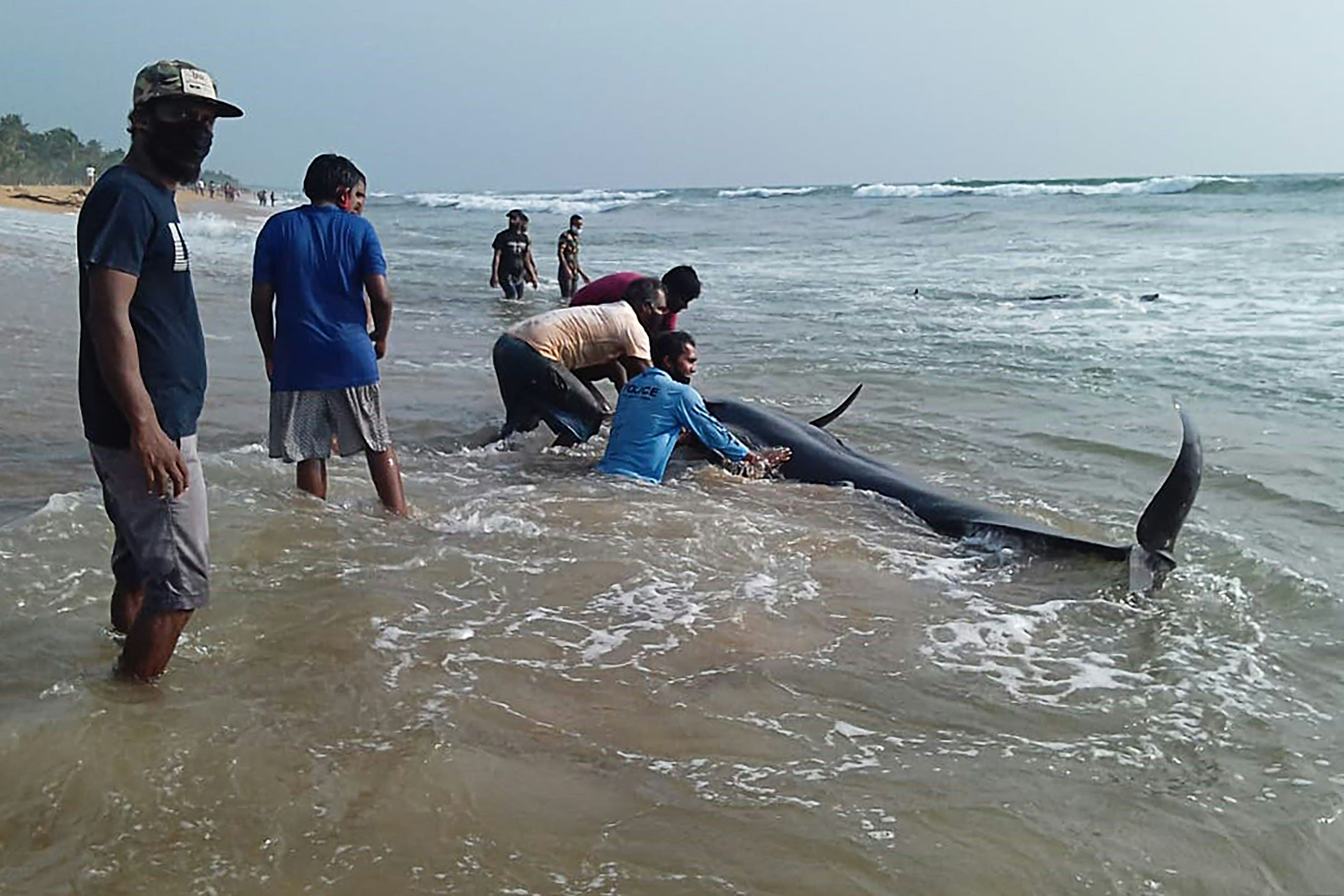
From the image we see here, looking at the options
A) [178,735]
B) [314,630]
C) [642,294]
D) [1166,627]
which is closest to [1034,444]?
Result: [642,294]

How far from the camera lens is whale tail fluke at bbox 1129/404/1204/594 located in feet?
15.5

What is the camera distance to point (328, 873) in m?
2.68

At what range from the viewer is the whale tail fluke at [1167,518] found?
474cm

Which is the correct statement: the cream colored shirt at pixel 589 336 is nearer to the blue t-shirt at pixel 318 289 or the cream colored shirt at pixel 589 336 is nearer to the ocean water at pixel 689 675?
the ocean water at pixel 689 675

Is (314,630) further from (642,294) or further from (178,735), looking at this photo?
(642,294)

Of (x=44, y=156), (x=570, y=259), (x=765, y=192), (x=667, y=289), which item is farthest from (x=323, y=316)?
(x=44, y=156)

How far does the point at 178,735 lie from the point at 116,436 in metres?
0.87

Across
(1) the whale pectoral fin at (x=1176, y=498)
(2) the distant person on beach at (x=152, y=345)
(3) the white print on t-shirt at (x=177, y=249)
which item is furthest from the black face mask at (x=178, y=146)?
(1) the whale pectoral fin at (x=1176, y=498)

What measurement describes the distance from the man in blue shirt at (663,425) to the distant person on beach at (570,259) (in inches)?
375

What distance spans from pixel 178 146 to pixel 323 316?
212 cm

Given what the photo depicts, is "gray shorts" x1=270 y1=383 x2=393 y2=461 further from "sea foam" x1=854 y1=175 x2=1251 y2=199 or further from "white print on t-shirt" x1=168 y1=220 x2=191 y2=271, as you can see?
"sea foam" x1=854 y1=175 x2=1251 y2=199

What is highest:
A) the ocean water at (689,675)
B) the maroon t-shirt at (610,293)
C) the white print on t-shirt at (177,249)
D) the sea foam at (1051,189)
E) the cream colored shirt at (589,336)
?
the sea foam at (1051,189)

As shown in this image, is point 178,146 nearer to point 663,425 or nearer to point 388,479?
point 388,479

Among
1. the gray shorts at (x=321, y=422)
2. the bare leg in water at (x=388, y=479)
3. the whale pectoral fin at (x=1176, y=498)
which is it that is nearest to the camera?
the whale pectoral fin at (x=1176, y=498)
